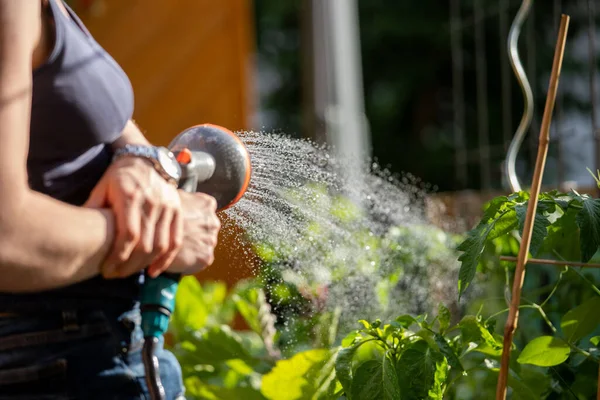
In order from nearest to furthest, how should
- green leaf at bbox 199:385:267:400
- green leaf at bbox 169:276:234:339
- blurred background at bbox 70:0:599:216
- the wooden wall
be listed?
green leaf at bbox 199:385:267:400, green leaf at bbox 169:276:234:339, blurred background at bbox 70:0:599:216, the wooden wall

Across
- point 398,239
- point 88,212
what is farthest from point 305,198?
point 88,212

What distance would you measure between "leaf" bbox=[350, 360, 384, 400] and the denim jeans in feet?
0.80

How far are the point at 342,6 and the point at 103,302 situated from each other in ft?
9.44

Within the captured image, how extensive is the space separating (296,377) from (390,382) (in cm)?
28

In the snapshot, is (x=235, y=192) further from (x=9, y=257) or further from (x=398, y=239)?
(x=398, y=239)

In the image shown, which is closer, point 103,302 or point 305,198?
point 103,302

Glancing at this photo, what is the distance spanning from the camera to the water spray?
3.21 ft

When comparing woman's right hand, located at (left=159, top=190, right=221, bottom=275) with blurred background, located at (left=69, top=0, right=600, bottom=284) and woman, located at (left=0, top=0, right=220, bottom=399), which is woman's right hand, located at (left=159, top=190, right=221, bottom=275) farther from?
blurred background, located at (left=69, top=0, right=600, bottom=284)

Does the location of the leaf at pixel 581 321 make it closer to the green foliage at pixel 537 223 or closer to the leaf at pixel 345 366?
the green foliage at pixel 537 223

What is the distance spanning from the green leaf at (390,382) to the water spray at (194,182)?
0.82ft

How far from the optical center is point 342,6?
146 inches

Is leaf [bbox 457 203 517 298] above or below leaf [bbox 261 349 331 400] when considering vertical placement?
above

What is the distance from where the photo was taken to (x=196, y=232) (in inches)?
37.1

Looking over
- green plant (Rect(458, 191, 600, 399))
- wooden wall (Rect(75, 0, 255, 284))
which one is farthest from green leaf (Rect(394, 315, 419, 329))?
wooden wall (Rect(75, 0, 255, 284))
